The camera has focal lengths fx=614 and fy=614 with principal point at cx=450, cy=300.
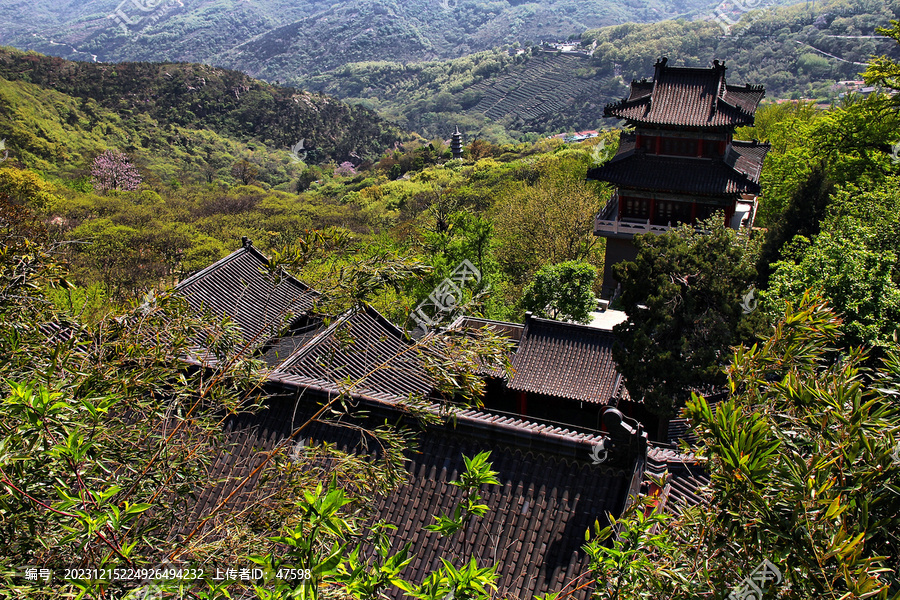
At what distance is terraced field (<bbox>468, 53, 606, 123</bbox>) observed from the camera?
487 ft

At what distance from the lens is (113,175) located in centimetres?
5578

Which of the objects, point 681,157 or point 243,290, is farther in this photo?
point 681,157

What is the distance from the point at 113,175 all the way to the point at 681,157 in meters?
51.3

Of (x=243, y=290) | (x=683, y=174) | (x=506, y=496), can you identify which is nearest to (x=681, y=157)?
(x=683, y=174)

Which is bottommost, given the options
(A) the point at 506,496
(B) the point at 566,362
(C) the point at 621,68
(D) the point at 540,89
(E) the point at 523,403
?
(E) the point at 523,403

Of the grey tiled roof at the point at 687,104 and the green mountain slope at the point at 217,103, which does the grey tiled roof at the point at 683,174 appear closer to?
the grey tiled roof at the point at 687,104

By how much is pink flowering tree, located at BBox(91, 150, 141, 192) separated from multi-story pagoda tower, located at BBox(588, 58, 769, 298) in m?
46.2

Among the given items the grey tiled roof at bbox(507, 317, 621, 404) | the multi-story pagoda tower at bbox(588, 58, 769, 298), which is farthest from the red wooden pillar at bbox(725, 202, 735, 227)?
the grey tiled roof at bbox(507, 317, 621, 404)

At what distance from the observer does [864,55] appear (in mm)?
110688

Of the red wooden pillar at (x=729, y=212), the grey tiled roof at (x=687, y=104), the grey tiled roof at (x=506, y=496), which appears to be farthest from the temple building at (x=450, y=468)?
the red wooden pillar at (x=729, y=212)

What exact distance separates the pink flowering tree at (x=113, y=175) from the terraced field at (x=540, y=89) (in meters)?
105

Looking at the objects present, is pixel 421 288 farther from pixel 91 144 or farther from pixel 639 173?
pixel 91 144

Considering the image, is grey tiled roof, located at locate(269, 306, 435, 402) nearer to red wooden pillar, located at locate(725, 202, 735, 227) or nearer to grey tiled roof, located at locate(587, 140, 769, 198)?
grey tiled roof, located at locate(587, 140, 769, 198)

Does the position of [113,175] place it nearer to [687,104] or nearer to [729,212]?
[687,104]
